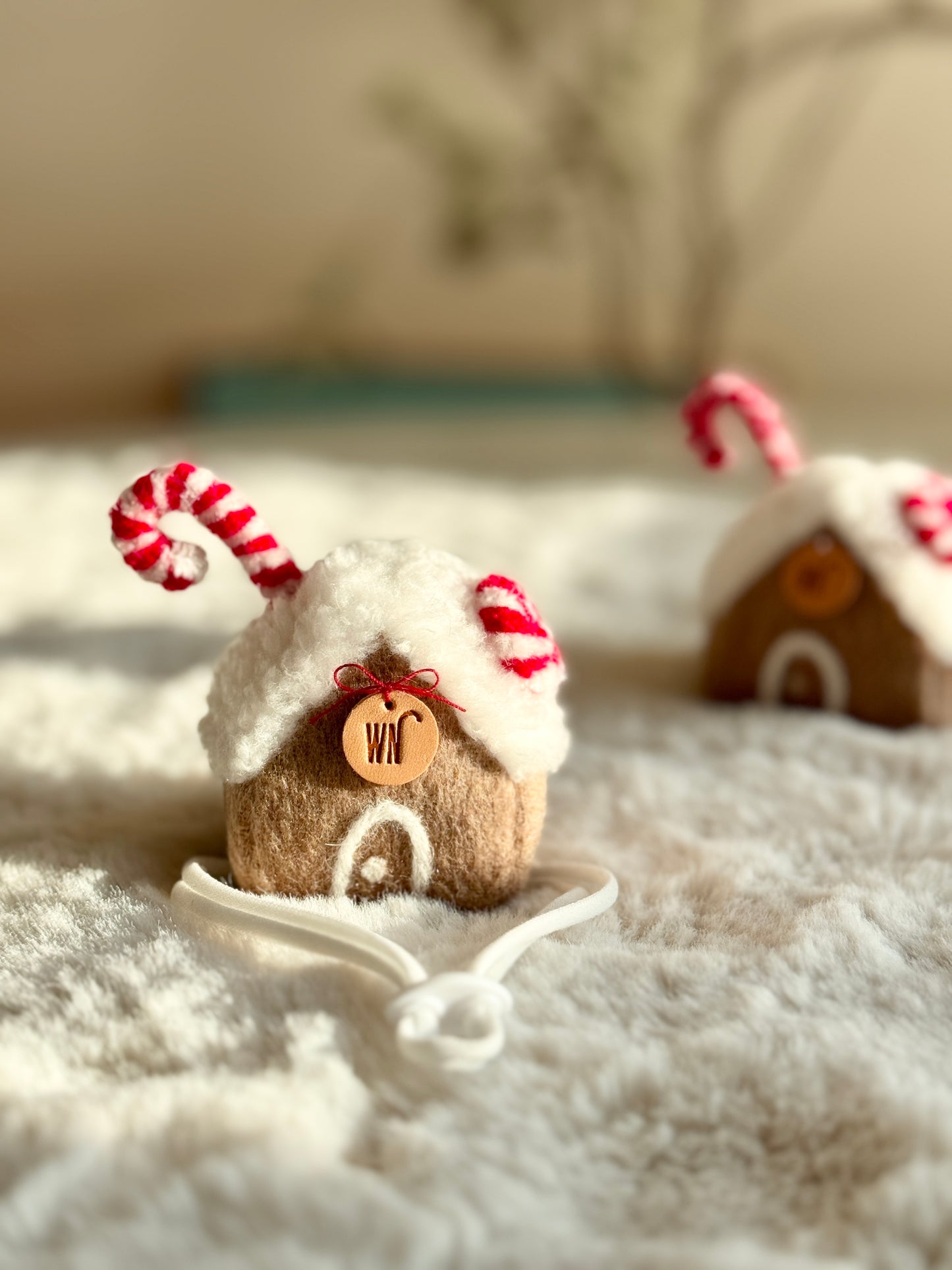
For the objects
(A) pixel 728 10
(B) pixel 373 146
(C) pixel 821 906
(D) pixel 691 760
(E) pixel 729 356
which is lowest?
(C) pixel 821 906

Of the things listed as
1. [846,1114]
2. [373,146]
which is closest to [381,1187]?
[846,1114]

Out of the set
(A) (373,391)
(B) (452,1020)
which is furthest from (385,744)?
(A) (373,391)

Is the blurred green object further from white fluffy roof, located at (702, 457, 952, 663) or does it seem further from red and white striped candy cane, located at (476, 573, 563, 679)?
red and white striped candy cane, located at (476, 573, 563, 679)

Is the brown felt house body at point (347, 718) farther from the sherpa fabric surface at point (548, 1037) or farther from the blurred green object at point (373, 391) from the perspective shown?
the blurred green object at point (373, 391)

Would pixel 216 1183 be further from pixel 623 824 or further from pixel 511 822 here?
pixel 623 824

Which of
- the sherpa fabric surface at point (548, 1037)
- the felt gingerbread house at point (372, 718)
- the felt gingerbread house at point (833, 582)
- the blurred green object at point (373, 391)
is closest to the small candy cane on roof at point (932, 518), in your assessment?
the felt gingerbread house at point (833, 582)

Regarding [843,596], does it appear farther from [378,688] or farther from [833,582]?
[378,688]
